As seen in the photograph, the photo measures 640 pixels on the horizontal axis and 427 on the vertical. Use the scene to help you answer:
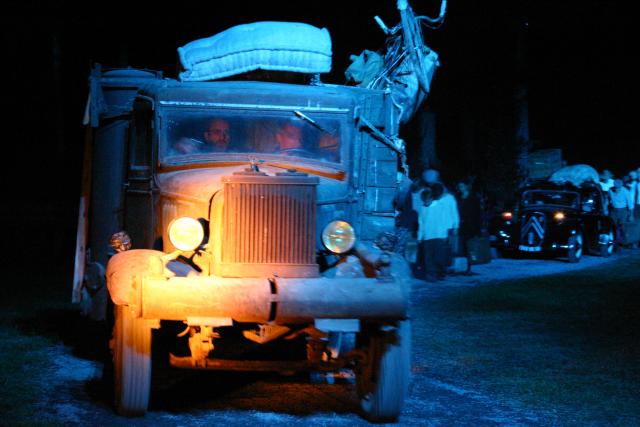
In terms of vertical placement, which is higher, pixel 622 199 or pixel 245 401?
pixel 622 199

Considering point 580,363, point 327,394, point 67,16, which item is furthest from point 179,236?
point 67,16

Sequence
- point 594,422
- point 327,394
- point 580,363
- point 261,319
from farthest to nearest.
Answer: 1. point 580,363
2. point 327,394
3. point 594,422
4. point 261,319

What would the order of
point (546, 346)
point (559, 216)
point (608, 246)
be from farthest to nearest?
point (608, 246) → point (559, 216) → point (546, 346)

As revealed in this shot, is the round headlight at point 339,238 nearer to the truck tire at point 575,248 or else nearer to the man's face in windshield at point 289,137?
the man's face in windshield at point 289,137

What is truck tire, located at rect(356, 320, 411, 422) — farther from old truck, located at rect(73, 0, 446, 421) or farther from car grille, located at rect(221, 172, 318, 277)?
car grille, located at rect(221, 172, 318, 277)

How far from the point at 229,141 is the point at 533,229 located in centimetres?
1491

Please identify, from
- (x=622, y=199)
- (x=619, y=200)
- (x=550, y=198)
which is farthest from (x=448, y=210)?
(x=622, y=199)

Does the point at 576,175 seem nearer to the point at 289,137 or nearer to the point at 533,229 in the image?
the point at 533,229

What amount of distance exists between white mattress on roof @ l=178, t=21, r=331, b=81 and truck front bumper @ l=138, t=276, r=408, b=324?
2956mm

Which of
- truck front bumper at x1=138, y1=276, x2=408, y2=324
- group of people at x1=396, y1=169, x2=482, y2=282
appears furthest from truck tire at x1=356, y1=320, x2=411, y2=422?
group of people at x1=396, y1=169, x2=482, y2=282

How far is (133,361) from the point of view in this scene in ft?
24.6

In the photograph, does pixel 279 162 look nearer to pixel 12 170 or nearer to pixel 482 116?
pixel 482 116

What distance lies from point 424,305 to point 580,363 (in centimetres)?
462

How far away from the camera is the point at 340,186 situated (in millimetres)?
8883
